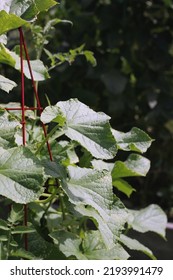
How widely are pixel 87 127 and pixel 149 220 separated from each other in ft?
1.69

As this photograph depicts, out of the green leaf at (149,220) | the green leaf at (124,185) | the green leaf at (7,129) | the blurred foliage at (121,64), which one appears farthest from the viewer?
the blurred foliage at (121,64)

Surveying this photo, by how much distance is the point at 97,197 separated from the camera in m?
0.88

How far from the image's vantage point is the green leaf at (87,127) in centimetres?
87

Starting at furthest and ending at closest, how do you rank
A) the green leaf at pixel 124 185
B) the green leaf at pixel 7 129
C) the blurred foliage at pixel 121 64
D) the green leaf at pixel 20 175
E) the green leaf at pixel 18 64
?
the blurred foliage at pixel 121 64, the green leaf at pixel 124 185, the green leaf at pixel 18 64, the green leaf at pixel 7 129, the green leaf at pixel 20 175

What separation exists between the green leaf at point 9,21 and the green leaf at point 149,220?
621 mm

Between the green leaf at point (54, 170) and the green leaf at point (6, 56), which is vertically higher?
the green leaf at point (6, 56)

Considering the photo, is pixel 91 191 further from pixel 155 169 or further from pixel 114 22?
pixel 155 169

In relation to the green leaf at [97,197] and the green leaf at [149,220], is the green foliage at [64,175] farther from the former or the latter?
the green leaf at [149,220]

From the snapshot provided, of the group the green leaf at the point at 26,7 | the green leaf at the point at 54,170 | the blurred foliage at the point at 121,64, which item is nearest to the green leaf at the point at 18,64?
the green leaf at the point at 26,7

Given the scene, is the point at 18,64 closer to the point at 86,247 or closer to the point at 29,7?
the point at 29,7

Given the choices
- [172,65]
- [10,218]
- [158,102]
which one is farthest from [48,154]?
[172,65]

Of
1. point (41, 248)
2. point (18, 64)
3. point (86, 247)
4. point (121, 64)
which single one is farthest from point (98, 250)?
point (121, 64)

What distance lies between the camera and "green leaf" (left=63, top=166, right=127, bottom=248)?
868mm
